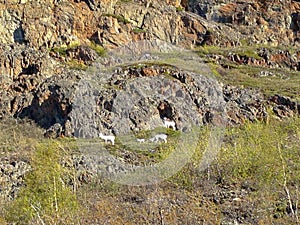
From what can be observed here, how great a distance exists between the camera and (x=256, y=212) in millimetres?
16625

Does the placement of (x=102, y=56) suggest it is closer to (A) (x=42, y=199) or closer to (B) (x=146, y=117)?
(B) (x=146, y=117)

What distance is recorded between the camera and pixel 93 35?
64375 millimetres

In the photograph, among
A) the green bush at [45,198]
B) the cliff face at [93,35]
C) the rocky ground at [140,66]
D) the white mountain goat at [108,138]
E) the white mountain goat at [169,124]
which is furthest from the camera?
the cliff face at [93,35]

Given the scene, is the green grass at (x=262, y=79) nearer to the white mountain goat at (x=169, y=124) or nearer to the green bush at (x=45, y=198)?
the white mountain goat at (x=169, y=124)

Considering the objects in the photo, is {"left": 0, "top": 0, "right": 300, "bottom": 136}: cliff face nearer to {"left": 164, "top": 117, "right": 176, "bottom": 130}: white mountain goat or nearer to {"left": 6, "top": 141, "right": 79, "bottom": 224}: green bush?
{"left": 164, "top": 117, "right": 176, "bottom": 130}: white mountain goat

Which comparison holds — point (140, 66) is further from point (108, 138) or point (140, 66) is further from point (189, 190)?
point (189, 190)

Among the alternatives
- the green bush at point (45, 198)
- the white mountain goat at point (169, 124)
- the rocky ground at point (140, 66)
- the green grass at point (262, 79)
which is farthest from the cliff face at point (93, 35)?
the green bush at point (45, 198)

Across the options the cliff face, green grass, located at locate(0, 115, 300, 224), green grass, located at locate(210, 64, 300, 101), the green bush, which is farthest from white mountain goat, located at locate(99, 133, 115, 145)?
green grass, located at locate(210, 64, 300, 101)

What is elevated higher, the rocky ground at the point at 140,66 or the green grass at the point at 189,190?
the green grass at the point at 189,190

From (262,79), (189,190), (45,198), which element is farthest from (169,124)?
(45,198)

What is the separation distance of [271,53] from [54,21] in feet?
103

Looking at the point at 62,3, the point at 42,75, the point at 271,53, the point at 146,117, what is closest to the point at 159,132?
the point at 146,117

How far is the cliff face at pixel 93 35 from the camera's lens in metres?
44.8

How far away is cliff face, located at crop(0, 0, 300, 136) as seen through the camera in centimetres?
4478
